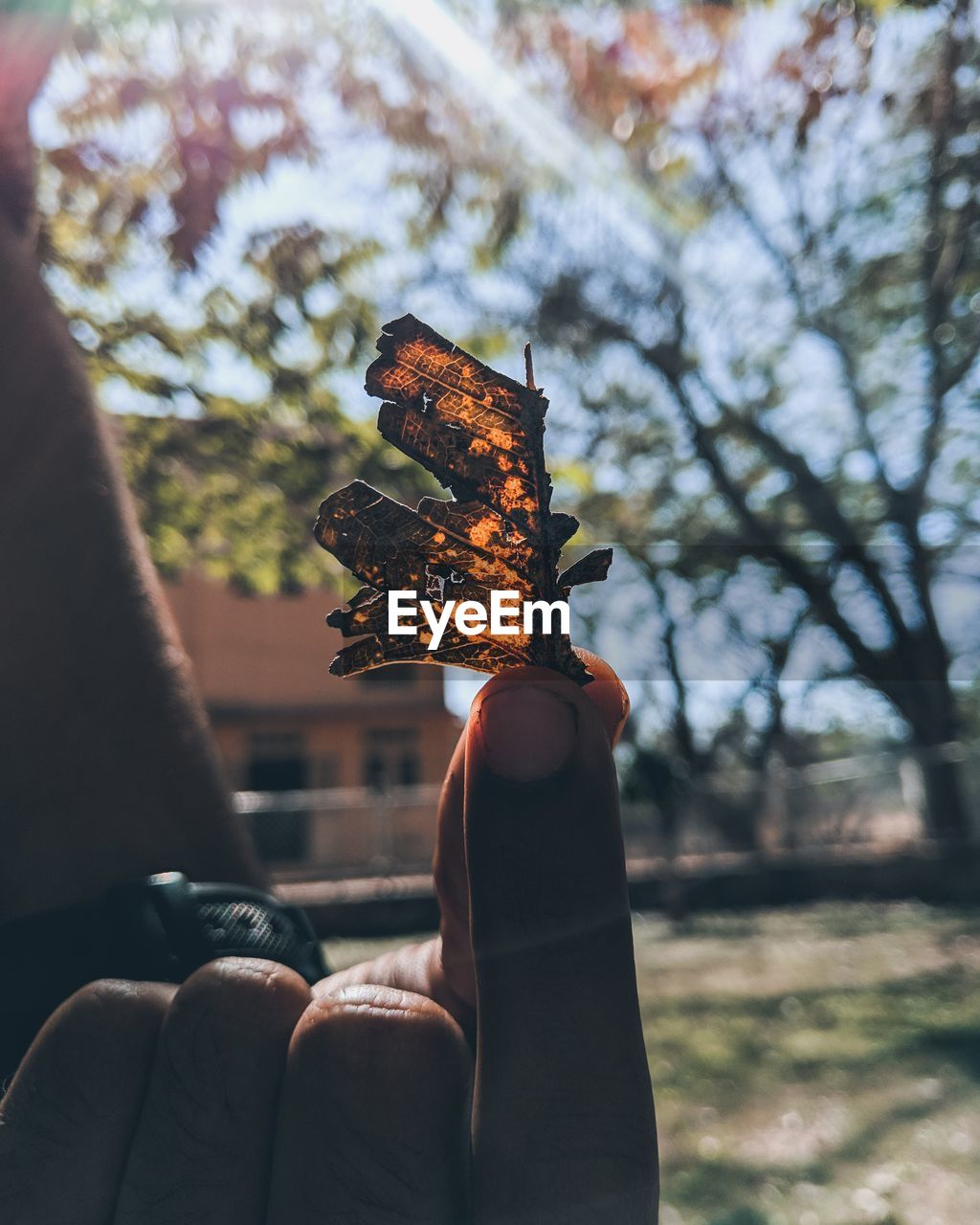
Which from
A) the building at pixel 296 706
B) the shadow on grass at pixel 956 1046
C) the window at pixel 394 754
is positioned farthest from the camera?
the window at pixel 394 754

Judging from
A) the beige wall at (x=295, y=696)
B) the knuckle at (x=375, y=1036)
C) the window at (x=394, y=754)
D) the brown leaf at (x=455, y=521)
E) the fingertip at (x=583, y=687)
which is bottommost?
the knuckle at (x=375, y=1036)

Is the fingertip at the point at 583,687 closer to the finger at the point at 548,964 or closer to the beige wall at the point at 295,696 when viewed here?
the finger at the point at 548,964

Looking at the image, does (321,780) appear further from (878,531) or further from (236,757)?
(878,531)

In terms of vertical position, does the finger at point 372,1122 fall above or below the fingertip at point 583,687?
below

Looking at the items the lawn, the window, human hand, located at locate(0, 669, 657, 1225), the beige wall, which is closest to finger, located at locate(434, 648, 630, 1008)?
human hand, located at locate(0, 669, 657, 1225)

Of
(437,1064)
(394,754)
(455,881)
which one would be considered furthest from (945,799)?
(394,754)

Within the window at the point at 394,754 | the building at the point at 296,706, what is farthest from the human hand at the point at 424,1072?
the window at the point at 394,754

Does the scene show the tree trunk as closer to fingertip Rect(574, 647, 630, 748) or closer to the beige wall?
the beige wall

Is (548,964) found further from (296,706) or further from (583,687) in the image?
(296,706)
